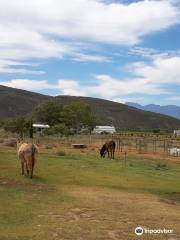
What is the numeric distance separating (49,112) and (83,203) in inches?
3580

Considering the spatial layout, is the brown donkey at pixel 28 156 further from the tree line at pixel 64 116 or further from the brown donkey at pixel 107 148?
the tree line at pixel 64 116

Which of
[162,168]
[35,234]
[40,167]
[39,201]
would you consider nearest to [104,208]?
[39,201]

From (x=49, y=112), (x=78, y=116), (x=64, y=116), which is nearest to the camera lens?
(x=64, y=116)

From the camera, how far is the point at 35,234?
36.5 ft

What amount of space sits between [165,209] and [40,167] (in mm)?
10740

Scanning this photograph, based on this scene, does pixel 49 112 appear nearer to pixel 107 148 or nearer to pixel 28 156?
pixel 107 148

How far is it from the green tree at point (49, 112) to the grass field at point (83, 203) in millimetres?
79701

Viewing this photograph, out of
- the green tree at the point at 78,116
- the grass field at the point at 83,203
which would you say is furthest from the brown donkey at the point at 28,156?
the green tree at the point at 78,116

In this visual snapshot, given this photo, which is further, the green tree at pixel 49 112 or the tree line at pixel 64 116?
the green tree at pixel 49 112

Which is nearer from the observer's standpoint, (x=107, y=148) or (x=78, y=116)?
(x=107, y=148)

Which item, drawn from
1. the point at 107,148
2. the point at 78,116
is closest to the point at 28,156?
the point at 107,148

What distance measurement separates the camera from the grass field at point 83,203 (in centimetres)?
1160

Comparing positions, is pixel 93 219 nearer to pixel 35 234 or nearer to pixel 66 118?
pixel 35 234

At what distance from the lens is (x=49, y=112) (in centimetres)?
10594
